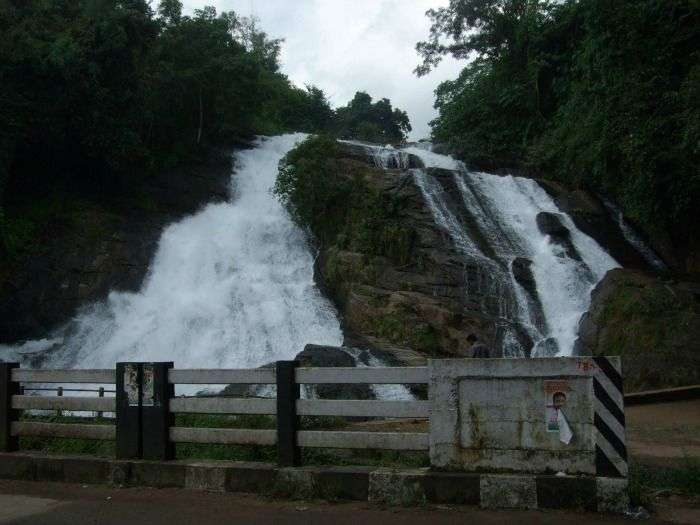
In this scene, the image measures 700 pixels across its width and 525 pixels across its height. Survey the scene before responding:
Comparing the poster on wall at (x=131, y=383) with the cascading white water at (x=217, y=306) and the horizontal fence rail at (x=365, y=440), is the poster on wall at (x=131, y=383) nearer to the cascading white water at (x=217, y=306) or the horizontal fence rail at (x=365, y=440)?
the horizontal fence rail at (x=365, y=440)

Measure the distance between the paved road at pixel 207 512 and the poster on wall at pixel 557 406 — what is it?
69 cm

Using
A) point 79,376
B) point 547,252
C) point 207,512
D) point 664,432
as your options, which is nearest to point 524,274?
point 547,252

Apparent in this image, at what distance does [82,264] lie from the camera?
2339 centimetres

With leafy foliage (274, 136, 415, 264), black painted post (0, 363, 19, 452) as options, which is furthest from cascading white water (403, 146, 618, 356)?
black painted post (0, 363, 19, 452)

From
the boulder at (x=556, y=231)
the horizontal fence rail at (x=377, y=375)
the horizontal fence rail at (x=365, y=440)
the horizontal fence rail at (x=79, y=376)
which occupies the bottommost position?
the horizontal fence rail at (x=365, y=440)

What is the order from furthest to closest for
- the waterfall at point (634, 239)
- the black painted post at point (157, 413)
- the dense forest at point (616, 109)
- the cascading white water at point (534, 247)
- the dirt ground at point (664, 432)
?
the waterfall at point (634, 239)
the cascading white water at point (534, 247)
the dense forest at point (616, 109)
the dirt ground at point (664, 432)
the black painted post at point (157, 413)

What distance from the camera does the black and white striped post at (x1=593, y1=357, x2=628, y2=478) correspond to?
5656 millimetres

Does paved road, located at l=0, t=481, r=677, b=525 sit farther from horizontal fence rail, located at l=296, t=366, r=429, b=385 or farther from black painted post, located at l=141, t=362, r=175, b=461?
horizontal fence rail, located at l=296, t=366, r=429, b=385

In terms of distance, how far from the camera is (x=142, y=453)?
24.3ft

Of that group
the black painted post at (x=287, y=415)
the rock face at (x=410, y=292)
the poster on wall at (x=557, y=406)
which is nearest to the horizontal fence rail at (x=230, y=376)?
the black painted post at (x=287, y=415)

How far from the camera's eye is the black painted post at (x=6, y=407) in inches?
322

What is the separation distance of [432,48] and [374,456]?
115 feet

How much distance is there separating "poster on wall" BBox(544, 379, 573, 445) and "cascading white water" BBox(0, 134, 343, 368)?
13594 mm

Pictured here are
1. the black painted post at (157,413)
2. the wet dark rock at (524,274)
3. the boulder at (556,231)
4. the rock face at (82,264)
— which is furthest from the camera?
the boulder at (556,231)
